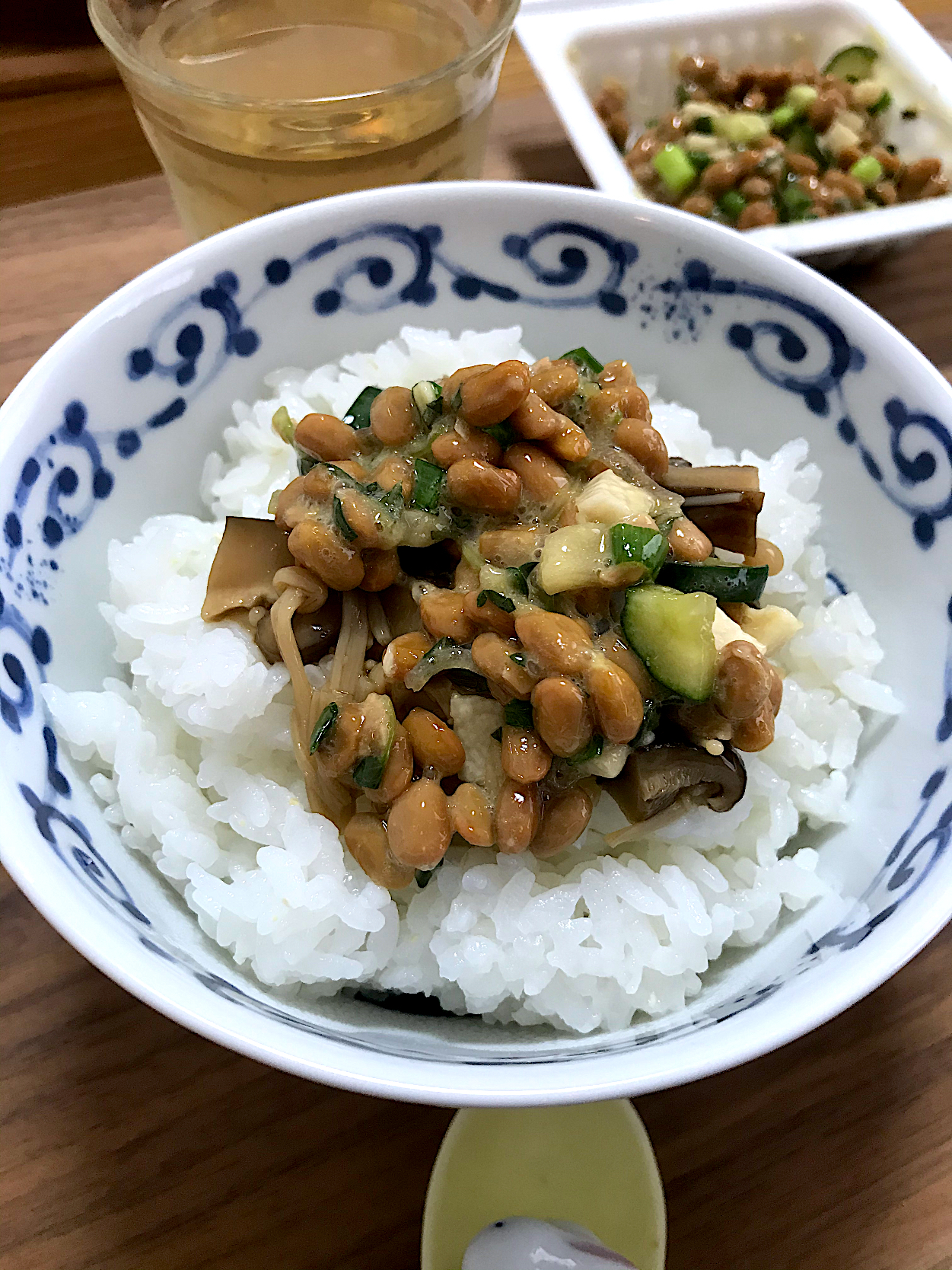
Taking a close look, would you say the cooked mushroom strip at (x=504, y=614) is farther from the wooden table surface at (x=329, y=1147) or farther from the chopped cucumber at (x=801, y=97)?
the chopped cucumber at (x=801, y=97)

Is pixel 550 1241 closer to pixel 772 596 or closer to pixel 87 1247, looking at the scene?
pixel 87 1247

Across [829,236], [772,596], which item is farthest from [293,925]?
[829,236]

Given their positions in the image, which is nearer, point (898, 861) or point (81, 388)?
point (898, 861)

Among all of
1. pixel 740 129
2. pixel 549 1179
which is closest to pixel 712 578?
pixel 549 1179

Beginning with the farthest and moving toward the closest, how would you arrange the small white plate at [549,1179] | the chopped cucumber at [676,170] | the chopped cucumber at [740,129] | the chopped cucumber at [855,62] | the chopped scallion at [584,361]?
the chopped cucumber at [855,62]
the chopped cucumber at [740,129]
the chopped cucumber at [676,170]
the chopped scallion at [584,361]
the small white plate at [549,1179]

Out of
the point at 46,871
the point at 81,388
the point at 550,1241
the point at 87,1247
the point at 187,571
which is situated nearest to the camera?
the point at 46,871

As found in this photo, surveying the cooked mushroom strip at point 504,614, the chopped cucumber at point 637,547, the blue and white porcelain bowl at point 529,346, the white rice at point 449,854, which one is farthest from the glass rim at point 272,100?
the chopped cucumber at point 637,547
